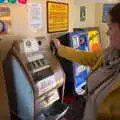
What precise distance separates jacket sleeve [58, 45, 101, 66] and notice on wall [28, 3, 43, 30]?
0.85ft

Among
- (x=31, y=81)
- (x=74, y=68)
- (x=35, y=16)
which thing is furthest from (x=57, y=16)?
(x=31, y=81)

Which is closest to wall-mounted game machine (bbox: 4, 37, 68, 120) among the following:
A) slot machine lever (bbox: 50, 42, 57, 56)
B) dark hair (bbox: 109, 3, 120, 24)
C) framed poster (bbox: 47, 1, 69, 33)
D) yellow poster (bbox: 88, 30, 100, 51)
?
slot machine lever (bbox: 50, 42, 57, 56)

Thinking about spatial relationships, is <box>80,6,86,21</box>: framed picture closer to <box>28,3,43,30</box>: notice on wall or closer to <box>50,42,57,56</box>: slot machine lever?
<box>28,3,43,30</box>: notice on wall

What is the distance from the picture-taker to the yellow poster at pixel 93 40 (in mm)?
2445

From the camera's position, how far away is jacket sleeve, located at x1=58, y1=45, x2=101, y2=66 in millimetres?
1737

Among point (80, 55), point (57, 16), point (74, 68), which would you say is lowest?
point (74, 68)

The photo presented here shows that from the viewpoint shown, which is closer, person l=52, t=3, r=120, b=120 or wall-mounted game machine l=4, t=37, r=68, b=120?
person l=52, t=3, r=120, b=120

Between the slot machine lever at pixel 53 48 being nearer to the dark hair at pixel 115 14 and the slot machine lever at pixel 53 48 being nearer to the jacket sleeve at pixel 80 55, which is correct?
the jacket sleeve at pixel 80 55

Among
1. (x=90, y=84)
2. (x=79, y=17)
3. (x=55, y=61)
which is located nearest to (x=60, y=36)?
(x=55, y=61)

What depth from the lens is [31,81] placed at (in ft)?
4.69

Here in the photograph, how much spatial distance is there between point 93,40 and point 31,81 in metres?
1.25

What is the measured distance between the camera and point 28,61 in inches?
59.2

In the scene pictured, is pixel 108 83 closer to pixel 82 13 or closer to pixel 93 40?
pixel 93 40

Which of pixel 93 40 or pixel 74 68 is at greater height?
pixel 93 40
